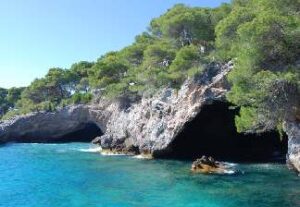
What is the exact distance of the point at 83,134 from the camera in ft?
218

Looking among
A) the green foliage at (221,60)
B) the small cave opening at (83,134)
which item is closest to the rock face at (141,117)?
the green foliage at (221,60)

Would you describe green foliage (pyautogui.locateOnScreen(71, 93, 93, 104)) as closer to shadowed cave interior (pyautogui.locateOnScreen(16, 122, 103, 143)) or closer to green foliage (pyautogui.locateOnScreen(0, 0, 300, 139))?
green foliage (pyautogui.locateOnScreen(0, 0, 300, 139))

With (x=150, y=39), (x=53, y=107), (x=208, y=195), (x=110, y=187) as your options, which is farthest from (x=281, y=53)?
(x=53, y=107)

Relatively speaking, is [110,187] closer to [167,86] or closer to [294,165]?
[294,165]

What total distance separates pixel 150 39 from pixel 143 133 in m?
15.8

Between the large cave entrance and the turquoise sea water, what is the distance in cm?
402

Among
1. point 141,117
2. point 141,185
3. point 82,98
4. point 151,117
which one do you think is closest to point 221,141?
point 151,117

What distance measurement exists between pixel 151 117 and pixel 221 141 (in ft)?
23.2

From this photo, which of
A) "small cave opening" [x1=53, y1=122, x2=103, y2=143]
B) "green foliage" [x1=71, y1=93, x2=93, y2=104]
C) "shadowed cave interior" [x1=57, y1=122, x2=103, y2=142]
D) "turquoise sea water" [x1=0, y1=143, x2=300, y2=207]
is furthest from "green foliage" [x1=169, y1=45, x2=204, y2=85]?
"shadowed cave interior" [x1=57, y1=122, x2=103, y2=142]

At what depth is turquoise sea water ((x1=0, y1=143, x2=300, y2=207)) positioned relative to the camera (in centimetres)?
2120

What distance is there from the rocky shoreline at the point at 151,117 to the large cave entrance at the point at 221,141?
1394 millimetres

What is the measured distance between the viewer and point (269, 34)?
20.9m

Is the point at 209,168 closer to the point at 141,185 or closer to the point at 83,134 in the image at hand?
the point at 141,185

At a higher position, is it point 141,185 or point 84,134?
point 84,134
